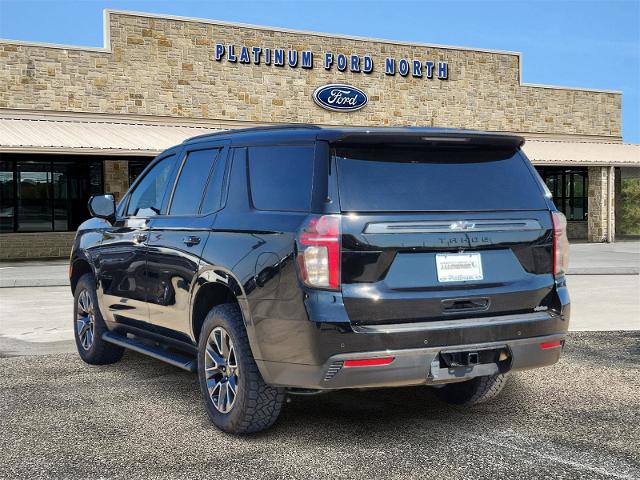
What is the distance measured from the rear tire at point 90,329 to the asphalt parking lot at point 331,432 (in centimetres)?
36

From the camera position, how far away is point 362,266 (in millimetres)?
4777

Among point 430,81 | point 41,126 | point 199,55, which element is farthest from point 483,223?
point 430,81

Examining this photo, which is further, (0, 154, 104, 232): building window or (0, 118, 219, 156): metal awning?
(0, 154, 104, 232): building window

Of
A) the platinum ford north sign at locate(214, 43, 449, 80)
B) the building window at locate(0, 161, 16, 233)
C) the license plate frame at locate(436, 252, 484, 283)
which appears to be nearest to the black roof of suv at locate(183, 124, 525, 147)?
the license plate frame at locate(436, 252, 484, 283)

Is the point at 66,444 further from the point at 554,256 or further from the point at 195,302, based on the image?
the point at 554,256

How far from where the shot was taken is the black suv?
4770 millimetres

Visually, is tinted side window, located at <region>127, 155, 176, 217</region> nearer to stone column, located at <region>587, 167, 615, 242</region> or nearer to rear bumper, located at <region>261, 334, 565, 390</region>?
rear bumper, located at <region>261, 334, 565, 390</region>

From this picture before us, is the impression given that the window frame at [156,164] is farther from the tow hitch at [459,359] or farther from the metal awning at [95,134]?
the metal awning at [95,134]

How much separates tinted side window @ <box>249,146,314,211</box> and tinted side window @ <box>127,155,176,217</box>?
4.31 feet

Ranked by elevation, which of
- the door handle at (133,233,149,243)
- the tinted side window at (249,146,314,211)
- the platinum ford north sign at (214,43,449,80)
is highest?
the platinum ford north sign at (214,43,449,80)

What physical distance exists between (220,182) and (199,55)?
21.0 m

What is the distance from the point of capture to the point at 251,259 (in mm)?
5156

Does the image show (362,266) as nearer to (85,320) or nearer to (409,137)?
(409,137)

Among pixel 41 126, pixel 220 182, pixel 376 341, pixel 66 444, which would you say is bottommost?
pixel 66 444
